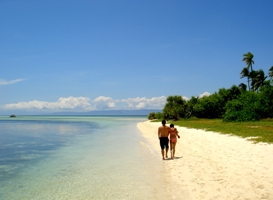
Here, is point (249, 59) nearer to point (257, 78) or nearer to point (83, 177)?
point (257, 78)

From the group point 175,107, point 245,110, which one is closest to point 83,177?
point 245,110

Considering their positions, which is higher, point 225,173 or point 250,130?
point 250,130

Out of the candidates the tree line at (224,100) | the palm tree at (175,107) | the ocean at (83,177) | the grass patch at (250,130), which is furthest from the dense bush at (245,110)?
the ocean at (83,177)

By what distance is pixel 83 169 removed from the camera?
12961mm

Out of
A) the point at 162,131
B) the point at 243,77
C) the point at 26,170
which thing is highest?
the point at 243,77

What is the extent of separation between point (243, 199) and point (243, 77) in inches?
2825

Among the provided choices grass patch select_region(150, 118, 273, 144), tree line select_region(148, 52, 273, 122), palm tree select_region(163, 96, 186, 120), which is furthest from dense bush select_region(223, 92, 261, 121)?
palm tree select_region(163, 96, 186, 120)

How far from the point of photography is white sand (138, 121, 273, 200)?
25.7 ft

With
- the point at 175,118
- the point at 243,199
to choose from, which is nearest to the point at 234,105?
the point at 175,118

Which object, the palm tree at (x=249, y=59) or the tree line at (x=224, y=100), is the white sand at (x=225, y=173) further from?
the palm tree at (x=249, y=59)

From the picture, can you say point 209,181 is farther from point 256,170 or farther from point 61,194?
point 61,194

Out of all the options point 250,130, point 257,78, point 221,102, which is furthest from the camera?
point 257,78

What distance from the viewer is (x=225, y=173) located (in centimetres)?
995

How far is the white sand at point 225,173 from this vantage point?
7.84m
